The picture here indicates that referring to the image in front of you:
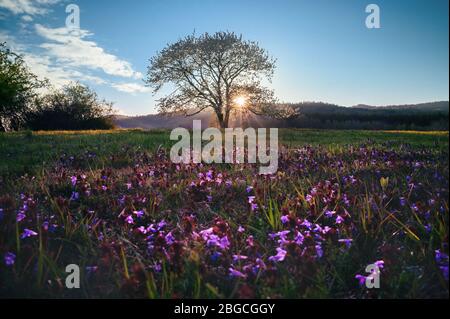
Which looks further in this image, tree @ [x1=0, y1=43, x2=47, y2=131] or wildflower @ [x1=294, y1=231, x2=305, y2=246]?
tree @ [x1=0, y1=43, x2=47, y2=131]

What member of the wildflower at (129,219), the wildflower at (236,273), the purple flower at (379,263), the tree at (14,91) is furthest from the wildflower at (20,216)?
the tree at (14,91)

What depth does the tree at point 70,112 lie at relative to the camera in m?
36.5

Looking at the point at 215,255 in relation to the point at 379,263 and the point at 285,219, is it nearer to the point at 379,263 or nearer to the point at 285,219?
the point at 285,219

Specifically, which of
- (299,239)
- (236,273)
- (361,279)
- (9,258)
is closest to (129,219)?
(9,258)

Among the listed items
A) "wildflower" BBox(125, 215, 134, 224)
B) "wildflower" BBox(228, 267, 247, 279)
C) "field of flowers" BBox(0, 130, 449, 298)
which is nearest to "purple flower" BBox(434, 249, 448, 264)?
"field of flowers" BBox(0, 130, 449, 298)

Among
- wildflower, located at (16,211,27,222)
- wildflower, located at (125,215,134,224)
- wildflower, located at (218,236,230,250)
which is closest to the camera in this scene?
wildflower, located at (218,236,230,250)

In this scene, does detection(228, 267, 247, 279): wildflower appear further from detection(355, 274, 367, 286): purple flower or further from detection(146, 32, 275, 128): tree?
detection(146, 32, 275, 128): tree

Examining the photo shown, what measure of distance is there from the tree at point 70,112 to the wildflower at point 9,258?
1472 inches

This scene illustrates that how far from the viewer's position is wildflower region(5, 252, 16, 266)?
8.22 ft

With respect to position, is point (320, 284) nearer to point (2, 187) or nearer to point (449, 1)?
point (449, 1)

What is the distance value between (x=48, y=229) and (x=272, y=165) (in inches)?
180

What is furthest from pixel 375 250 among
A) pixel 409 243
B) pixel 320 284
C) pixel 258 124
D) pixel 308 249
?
pixel 258 124

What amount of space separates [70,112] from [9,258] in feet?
130

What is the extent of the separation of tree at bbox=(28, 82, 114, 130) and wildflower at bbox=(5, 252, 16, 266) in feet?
123
